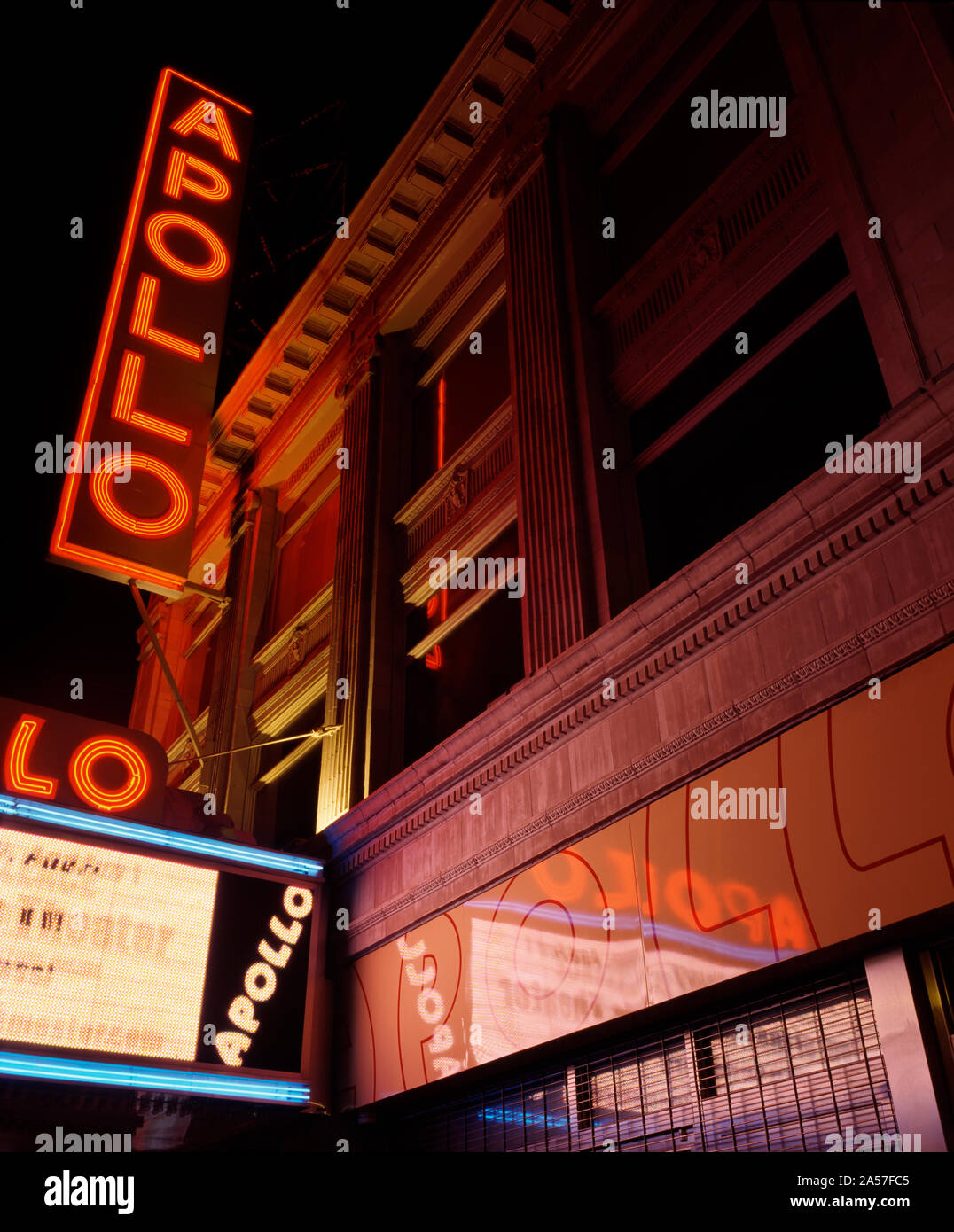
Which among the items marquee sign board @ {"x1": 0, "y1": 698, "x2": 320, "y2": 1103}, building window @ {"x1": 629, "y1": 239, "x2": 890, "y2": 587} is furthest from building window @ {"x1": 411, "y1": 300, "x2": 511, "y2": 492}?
marquee sign board @ {"x1": 0, "y1": 698, "x2": 320, "y2": 1103}

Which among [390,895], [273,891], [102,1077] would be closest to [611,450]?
[390,895]

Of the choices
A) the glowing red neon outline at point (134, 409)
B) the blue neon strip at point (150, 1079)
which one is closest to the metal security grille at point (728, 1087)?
the blue neon strip at point (150, 1079)

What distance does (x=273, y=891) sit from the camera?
9688mm

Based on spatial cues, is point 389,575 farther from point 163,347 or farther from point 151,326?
point 151,326

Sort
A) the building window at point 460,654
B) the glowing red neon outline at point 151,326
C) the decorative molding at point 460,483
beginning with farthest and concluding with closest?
the glowing red neon outline at point 151,326, the decorative molding at point 460,483, the building window at point 460,654

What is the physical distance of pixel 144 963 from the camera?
8.48 meters

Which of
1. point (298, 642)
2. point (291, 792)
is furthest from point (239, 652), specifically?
point (291, 792)

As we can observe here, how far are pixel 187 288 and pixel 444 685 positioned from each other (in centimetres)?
620

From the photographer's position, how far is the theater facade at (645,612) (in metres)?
5.70

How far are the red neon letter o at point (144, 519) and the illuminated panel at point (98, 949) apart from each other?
4038 mm

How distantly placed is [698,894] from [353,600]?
759 centimetres

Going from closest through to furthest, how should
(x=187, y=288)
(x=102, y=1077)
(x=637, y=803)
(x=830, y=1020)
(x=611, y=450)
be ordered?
(x=830, y=1020) → (x=637, y=803) → (x=102, y=1077) → (x=611, y=450) → (x=187, y=288)

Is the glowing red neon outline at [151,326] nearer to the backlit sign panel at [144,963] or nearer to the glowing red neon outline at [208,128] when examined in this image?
the glowing red neon outline at [208,128]

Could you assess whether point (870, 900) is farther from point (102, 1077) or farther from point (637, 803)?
point (102, 1077)
